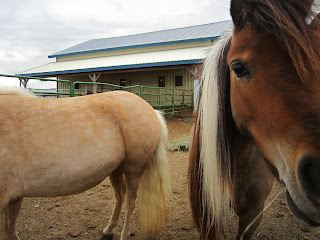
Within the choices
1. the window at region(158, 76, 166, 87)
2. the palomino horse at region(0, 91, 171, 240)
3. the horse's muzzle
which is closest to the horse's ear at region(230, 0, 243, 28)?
the horse's muzzle

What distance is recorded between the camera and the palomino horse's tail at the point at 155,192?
2.06 meters

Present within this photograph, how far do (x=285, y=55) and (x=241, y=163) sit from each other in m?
0.78

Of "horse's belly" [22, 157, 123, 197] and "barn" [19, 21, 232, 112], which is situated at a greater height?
"barn" [19, 21, 232, 112]

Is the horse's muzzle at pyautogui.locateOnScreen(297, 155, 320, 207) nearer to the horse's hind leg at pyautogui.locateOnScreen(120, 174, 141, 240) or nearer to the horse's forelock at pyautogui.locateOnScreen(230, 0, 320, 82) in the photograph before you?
the horse's forelock at pyautogui.locateOnScreen(230, 0, 320, 82)

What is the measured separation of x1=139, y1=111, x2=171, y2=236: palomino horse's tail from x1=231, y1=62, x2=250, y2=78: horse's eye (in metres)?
1.40

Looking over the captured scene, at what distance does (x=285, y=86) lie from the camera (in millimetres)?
713

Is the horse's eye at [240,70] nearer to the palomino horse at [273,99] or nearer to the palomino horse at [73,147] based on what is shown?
the palomino horse at [273,99]

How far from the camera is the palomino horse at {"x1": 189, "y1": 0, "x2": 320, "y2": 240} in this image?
0.66 metres

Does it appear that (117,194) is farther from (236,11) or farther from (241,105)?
(236,11)

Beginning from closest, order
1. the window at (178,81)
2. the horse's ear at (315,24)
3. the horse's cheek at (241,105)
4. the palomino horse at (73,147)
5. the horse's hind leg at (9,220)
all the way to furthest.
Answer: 1. the horse's ear at (315,24)
2. the horse's cheek at (241,105)
3. the palomino horse at (73,147)
4. the horse's hind leg at (9,220)
5. the window at (178,81)

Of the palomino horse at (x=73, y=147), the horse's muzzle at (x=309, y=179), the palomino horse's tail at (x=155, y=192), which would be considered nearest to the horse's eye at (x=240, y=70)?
the horse's muzzle at (x=309, y=179)

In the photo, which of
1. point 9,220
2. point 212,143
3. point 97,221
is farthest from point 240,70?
point 97,221

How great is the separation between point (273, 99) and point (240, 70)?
0.63 ft

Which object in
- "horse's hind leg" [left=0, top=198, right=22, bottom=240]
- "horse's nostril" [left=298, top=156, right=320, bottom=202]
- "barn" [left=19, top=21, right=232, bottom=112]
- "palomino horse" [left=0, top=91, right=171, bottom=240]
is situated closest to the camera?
"horse's nostril" [left=298, top=156, right=320, bottom=202]
